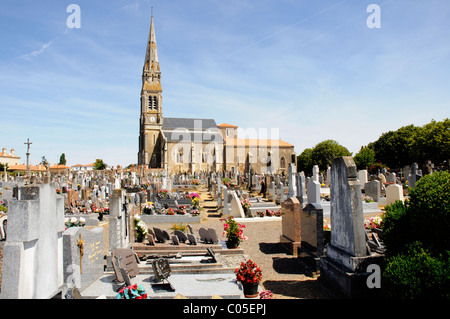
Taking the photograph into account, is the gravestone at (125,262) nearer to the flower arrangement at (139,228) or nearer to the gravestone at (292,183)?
the flower arrangement at (139,228)

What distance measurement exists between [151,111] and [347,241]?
61.0 meters

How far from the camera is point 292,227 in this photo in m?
9.25

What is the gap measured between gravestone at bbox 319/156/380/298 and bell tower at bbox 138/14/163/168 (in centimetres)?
5635

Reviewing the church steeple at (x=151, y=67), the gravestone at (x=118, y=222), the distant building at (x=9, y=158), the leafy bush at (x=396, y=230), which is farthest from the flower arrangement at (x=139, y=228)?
the distant building at (x=9, y=158)

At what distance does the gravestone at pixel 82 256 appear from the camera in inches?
225

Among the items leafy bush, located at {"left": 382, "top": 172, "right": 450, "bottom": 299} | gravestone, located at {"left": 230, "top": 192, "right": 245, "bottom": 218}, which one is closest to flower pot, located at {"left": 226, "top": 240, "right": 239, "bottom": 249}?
leafy bush, located at {"left": 382, "top": 172, "right": 450, "bottom": 299}

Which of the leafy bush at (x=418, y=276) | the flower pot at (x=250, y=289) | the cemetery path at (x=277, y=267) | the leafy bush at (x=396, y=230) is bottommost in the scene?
the cemetery path at (x=277, y=267)

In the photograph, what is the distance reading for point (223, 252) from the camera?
888cm

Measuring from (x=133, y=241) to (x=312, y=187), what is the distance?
21.8 ft

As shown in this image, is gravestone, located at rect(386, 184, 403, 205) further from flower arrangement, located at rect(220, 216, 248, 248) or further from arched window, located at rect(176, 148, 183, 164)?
arched window, located at rect(176, 148, 183, 164)

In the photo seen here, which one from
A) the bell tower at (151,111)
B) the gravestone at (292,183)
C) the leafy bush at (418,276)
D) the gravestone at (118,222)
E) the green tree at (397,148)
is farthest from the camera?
the bell tower at (151,111)

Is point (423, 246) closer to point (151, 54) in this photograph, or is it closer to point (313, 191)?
point (313, 191)
